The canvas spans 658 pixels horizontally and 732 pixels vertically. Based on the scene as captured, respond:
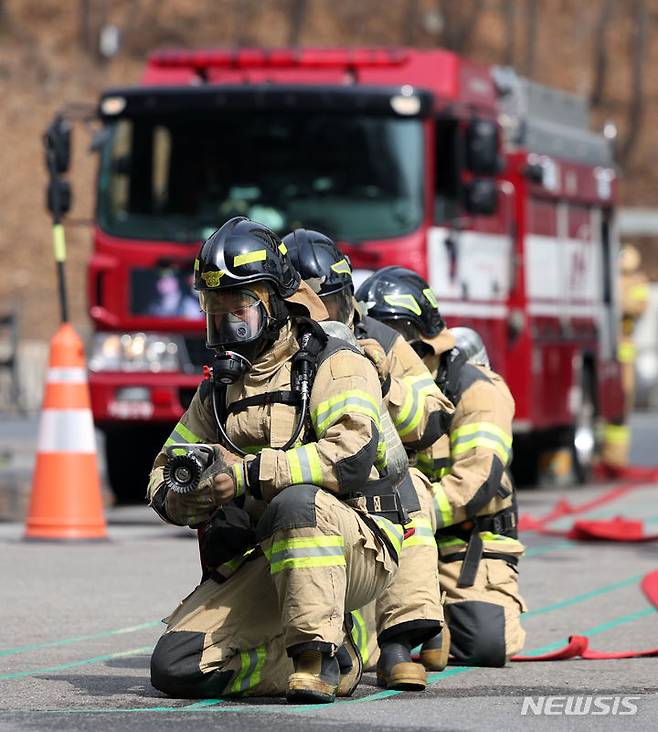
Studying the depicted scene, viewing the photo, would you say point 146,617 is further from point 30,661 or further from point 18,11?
point 18,11

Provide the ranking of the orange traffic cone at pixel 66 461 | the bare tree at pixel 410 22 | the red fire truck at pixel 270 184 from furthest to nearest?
the bare tree at pixel 410 22
the red fire truck at pixel 270 184
the orange traffic cone at pixel 66 461

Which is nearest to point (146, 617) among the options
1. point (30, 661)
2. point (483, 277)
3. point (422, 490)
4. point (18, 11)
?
point (30, 661)

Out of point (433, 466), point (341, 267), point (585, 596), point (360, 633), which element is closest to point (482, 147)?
point (585, 596)

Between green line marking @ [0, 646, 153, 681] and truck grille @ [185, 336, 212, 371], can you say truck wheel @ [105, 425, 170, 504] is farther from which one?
green line marking @ [0, 646, 153, 681]

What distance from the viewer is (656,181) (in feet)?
167

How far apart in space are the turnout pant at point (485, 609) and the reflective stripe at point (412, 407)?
81cm

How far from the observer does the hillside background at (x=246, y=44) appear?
4403 cm

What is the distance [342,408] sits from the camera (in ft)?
19.9

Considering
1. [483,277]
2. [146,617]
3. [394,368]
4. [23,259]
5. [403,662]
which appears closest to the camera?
[403,662]

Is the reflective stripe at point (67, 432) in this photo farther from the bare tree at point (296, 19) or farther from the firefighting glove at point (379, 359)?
the bare tree at point (296, 19)

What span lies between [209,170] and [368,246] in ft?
4.24

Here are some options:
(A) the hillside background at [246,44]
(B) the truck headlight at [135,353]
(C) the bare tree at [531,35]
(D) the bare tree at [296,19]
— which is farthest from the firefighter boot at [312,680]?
(C) the bare tree at [531,35]

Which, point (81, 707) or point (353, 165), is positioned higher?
point (353, 165)

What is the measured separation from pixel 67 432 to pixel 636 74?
42.8 metres
